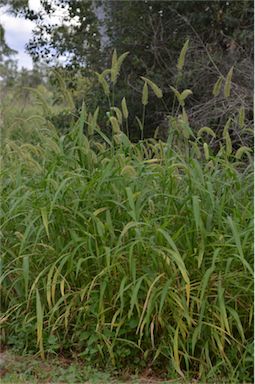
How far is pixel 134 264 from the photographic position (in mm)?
2398

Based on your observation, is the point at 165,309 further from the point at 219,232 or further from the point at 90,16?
the point at 90,16

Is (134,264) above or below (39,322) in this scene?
above

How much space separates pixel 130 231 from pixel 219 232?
1.34 feet

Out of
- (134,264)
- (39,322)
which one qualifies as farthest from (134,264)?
(39,322)

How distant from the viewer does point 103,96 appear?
6203 millimetres

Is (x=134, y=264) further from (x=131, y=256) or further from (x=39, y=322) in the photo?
(x=39, y=322)

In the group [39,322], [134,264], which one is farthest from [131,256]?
[39,322]


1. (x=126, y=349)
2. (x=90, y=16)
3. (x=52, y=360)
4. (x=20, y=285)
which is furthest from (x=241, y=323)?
(x=90, y=16)

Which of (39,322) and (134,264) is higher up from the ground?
(134,264)

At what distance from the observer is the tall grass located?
7.81ft

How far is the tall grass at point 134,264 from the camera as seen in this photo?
2.38 m

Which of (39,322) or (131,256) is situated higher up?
(131,256)

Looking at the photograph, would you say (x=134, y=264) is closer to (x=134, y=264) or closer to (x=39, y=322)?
(x=134, y=264)

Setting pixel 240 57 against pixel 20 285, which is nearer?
pixel 20 285
